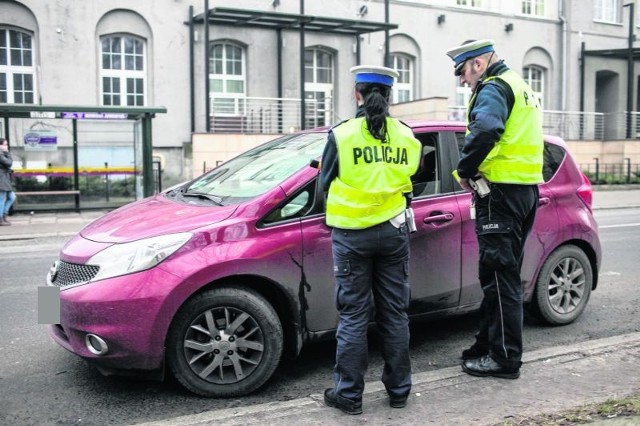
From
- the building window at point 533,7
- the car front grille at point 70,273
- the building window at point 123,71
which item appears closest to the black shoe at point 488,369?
the car front grille at point 70,273

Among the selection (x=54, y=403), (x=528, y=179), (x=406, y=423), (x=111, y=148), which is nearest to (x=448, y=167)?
(x=528, y=179)

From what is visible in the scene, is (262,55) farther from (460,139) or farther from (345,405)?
(345,405)

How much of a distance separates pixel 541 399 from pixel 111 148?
49.0 ft

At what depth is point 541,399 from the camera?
4.05m

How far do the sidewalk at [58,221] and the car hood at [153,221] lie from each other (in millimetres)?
8655

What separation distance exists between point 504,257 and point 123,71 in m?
18.8

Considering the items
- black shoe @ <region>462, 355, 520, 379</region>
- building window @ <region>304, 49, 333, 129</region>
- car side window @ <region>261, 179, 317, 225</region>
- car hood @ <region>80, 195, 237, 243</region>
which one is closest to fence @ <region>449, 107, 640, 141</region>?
building window @ <region>304, 49, 333, 129</region>

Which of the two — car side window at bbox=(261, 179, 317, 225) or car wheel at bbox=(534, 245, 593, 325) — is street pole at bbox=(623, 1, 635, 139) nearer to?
car wheel at bbox=(534, 245, 593, 325)

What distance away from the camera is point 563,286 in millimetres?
5672

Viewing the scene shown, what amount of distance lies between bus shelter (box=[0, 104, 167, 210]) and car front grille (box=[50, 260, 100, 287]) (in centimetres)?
1250

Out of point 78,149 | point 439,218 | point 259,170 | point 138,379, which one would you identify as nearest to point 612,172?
point 78,149

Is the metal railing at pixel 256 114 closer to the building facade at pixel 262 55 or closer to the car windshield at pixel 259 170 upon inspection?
the building facade at pixel 262 55

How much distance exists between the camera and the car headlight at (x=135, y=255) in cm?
397

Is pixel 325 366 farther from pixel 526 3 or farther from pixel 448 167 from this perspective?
pixel 526 3
